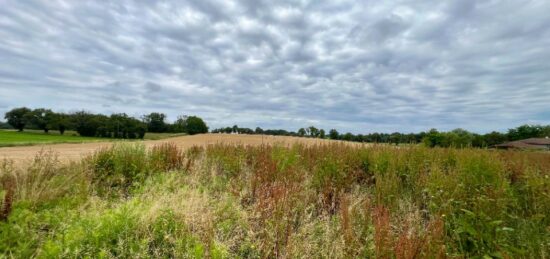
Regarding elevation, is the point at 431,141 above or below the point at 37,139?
above

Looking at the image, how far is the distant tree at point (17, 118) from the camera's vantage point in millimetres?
77100

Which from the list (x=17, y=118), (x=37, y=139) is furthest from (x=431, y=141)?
(x=17, y=118)

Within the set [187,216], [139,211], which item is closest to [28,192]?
[139,211]

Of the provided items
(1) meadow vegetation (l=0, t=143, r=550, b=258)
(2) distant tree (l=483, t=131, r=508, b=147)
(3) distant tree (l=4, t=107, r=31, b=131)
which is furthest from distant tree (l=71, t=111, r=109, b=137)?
(2) distant tree (l=483, t=131, r=508, b=147)

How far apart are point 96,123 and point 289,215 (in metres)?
78.7

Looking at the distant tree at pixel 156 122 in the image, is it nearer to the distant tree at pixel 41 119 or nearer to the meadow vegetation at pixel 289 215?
the distant tree at pixel 41 119

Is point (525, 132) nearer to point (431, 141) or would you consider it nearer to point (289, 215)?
point (431, 141)

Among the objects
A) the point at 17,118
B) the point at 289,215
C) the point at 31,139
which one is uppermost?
the point at 17,118

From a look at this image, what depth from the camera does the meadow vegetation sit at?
10.2 feet

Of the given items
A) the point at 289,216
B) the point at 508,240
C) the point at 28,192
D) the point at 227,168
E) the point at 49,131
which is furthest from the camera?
the point at 49,131

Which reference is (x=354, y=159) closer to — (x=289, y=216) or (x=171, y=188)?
(x=289, y=216)

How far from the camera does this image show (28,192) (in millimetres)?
5027

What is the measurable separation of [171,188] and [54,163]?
3.48m

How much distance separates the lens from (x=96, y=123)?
→ 68875mm
